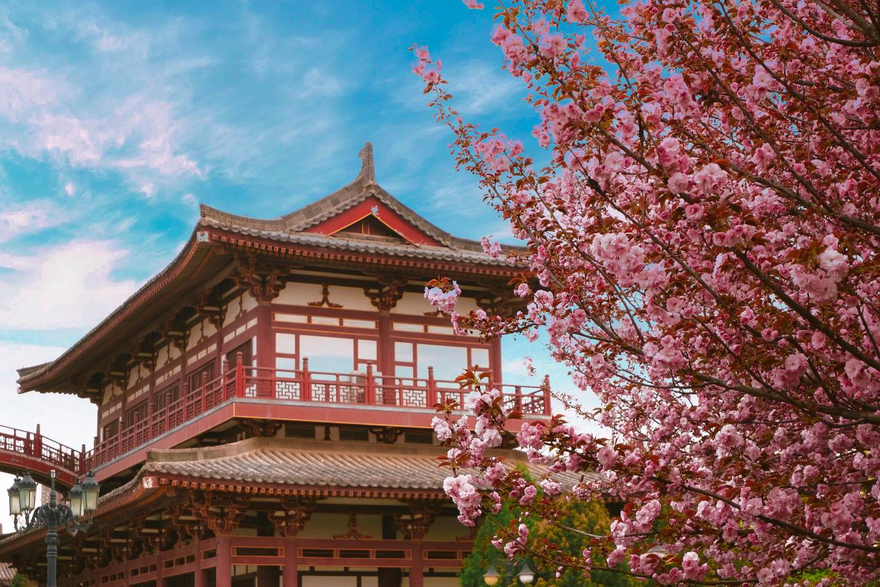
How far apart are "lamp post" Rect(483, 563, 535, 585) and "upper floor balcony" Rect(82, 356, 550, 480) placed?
Answer: 4966 millimetres

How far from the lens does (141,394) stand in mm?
33438

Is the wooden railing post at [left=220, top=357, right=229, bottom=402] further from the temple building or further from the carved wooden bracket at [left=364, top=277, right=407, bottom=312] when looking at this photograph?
the carved wooden bracket at [left=364, top=277, right=407, bottom=312]

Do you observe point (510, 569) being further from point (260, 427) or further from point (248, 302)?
point (248, 302)

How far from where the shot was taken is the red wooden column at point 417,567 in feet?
79.9

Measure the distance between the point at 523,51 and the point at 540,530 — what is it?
12.7 m

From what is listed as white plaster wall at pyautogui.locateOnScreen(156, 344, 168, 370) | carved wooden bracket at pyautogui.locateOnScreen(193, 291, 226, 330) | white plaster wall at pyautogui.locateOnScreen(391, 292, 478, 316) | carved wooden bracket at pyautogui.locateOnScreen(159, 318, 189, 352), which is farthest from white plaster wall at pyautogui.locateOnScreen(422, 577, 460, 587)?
white plaster wall at pyautogui.locateOnScreen(156, 344, 168, 370)

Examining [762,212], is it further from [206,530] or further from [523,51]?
[206,530]

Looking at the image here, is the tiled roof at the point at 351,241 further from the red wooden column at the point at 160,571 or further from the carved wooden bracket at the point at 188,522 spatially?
the red wooden column at the point at 160,571

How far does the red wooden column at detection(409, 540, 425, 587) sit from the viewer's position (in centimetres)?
2434

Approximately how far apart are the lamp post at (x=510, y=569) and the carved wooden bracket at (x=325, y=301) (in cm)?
883

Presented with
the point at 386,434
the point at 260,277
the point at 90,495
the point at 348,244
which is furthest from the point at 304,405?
the point at 90,495

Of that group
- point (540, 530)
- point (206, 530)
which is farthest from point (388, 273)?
point (540, 530)

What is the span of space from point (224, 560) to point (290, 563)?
4.50 feet

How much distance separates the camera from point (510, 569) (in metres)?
19.3
